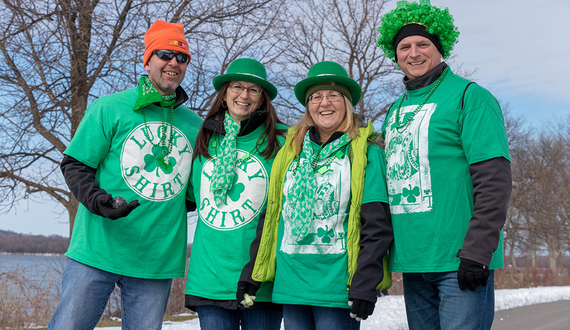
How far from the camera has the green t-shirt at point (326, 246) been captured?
2.45 metres

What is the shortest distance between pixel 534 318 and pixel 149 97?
8865 mm

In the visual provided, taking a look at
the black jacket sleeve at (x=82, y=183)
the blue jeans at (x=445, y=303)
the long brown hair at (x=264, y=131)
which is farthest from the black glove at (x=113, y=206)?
the blue jeans at (x=445, y=303)

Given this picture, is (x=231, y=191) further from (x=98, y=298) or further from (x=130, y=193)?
(x=98, y=298)

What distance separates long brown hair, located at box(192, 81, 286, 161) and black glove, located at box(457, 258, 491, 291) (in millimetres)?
1443

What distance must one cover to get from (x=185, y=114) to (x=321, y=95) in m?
1.15

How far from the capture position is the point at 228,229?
283cm

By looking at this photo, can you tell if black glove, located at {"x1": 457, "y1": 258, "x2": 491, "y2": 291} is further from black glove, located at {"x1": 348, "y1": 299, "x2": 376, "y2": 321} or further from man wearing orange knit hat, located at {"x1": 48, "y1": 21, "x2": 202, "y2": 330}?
man wearing orange knit hat, located at {"x1": 48, "y1": 21, "x2": 202, "y2": 330}

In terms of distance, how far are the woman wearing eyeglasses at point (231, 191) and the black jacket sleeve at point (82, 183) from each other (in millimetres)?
658

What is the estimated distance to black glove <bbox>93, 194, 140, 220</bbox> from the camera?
2578mm

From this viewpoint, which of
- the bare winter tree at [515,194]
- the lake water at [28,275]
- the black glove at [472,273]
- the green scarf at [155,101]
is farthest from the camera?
the bare winter tree at [515,194]

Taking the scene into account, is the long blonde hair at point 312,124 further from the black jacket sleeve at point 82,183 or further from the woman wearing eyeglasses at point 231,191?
the black jacket sleeve at point 82,183

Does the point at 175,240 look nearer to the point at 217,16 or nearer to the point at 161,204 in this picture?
the point at 161,204

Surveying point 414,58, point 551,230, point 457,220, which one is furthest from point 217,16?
point 551,230

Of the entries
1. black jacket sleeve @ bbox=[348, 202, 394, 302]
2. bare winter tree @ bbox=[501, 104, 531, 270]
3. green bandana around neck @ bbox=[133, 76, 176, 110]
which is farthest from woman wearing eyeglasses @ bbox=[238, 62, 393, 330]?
bare winter tree @ bbox=[501, 104, 531, 270]
